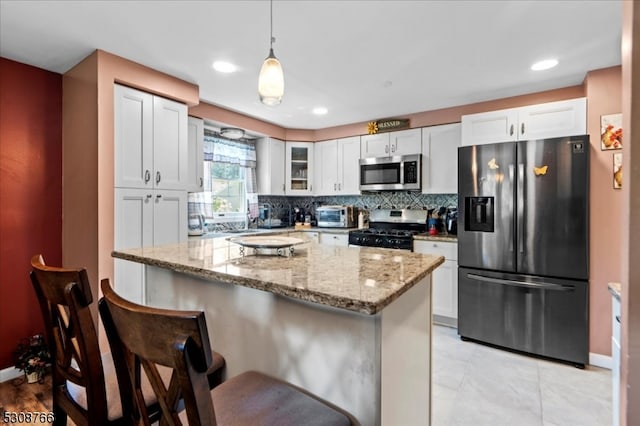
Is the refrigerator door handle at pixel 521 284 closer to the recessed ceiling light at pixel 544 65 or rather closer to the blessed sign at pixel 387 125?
the recessed ceiling light at pixel 544 65

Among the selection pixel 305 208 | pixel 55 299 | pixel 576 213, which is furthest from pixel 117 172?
pixel 576 213

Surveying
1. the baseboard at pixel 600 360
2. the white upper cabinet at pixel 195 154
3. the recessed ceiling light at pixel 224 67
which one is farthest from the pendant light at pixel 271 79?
the baseboard at pixel 600 360

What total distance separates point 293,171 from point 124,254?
324cm

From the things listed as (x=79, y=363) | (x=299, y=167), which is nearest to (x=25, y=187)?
(x=79, y=363)

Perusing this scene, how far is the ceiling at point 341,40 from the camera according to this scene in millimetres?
1812

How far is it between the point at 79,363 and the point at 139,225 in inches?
65.9

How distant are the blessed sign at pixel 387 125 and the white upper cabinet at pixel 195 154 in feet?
6.87

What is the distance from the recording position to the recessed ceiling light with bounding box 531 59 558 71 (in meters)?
2.45

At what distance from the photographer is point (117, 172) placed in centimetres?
237

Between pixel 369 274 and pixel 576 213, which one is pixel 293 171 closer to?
pixel 576 213

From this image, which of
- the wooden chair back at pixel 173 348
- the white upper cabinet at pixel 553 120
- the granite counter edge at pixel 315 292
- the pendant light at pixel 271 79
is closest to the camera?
the wooden chair back at pixel 173 348

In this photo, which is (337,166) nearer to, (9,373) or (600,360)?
(600,360)

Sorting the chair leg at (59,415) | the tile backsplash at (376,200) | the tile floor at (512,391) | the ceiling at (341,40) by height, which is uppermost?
the ceiling at (341,40)

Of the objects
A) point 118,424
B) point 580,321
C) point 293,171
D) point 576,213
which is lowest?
point 580,321
